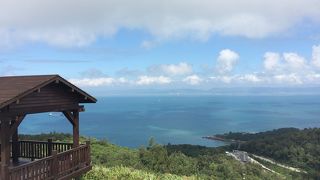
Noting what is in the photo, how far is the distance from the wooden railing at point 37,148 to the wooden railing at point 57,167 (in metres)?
1.02

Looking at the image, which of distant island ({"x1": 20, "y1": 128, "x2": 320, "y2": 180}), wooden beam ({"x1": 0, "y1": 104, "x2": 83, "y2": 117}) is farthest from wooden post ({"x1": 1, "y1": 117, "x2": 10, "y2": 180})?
distant island ({"x1": 20, "y1": 128, "x2": 320, "y2": 180})

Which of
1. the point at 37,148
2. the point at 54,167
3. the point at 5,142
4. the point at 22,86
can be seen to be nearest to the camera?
the point at 5,142

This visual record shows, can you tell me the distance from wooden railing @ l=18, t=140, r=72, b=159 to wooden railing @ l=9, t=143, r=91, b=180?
3.33 feet

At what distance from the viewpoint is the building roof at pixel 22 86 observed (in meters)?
10.7

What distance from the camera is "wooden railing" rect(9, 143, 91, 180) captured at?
35.2 ft

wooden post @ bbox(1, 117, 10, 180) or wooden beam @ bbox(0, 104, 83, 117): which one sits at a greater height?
wooden beam @ bbox(0, 104, 83, 117)

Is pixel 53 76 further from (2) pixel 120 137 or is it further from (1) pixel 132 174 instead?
(2) pixel 120 137

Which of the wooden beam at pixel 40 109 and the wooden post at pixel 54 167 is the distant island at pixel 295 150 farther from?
the wooden post at pixel 54 167

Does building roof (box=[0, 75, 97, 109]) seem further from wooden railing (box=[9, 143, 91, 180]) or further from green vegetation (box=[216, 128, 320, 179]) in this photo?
green vegetation (box=[216, 128, 320, 179])

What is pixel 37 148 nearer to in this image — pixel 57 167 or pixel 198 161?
pixel 57 167

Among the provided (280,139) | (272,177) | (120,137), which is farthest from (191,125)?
(272,177)

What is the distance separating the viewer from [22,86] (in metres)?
11.7

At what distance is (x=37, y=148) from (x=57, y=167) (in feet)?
9.80

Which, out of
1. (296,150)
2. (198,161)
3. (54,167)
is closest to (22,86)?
(54,167)
